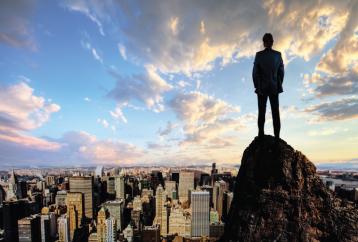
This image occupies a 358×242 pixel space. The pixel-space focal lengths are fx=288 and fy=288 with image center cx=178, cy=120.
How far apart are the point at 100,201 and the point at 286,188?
73117mm

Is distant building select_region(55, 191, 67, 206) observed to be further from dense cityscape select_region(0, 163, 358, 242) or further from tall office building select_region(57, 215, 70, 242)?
tall office building select_region(57, 215, 70, 242)

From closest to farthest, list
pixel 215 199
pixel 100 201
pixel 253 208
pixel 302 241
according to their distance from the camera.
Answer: pixel 302 241, pixel 253 208, pixel 215 199, pixel 100 201

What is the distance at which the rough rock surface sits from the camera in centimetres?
299

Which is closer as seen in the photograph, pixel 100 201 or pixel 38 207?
pixel 38 207

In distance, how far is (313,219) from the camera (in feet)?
9.95

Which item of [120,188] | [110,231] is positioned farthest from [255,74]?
[120,188]

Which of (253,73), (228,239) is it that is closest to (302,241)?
(228,239)

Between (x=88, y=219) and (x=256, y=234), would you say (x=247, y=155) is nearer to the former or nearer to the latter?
(x=256, y=234)

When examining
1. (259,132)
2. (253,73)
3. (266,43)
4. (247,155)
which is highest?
(266,43)

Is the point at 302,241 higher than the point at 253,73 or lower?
lower

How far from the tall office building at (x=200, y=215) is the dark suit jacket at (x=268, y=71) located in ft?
163

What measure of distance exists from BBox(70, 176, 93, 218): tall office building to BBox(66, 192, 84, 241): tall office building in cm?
373

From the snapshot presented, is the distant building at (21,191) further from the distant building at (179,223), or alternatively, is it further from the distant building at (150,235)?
the distant building at (150,235)

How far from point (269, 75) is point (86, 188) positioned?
67394 millimetres
